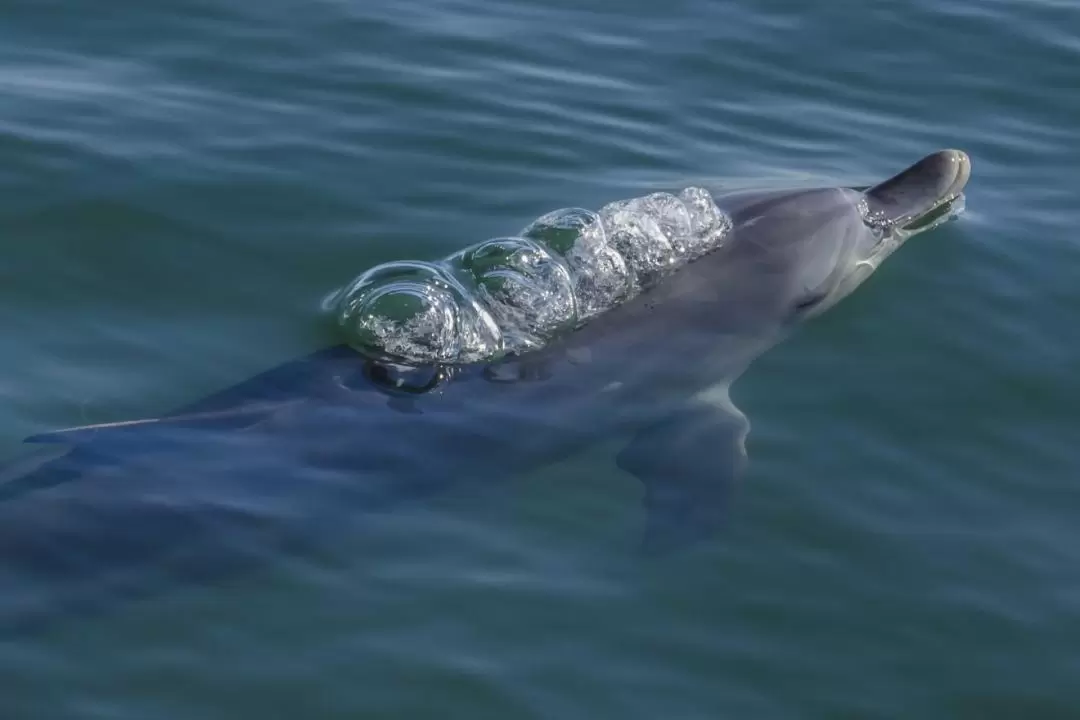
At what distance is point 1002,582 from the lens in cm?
906

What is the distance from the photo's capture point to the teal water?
8109 mm

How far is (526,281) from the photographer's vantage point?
11.1 m

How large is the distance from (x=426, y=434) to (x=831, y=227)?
4.13 m

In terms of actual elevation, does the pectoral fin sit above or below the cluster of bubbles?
below

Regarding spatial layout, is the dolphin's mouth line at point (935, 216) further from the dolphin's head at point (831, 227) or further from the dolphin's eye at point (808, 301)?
the dolphin's eye at point (808, 301)

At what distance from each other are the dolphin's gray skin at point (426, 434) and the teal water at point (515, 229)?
0.20 m

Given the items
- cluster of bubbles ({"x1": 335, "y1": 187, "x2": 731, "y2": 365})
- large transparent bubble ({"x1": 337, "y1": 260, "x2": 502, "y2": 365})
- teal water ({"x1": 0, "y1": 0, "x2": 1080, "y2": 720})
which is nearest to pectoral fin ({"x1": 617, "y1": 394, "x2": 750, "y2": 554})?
teal water ({"x1": 0, "y1": 0, "x2": 1080, "y2": 720})

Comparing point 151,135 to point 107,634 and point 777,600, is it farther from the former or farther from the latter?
point 777,600

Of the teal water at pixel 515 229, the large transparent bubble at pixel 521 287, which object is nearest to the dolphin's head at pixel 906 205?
the teal water at pixel 515 229

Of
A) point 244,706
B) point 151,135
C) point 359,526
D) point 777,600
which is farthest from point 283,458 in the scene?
point 151,135

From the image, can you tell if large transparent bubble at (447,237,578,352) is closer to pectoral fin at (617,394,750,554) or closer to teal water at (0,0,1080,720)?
teal water at (0,0,1080,720)

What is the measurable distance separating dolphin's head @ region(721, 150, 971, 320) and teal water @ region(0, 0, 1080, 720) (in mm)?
221

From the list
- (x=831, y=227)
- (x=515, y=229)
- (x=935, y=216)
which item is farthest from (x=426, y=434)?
(x=935, y=216)

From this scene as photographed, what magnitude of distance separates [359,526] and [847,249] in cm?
493
